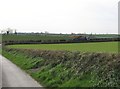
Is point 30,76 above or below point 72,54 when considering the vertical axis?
below

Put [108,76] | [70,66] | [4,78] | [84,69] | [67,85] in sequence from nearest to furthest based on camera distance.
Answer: [108,76] → [67,85] → [84,69] → [70,66] → [4,78]

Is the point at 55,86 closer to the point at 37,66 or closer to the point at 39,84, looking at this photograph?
the point at 39,84

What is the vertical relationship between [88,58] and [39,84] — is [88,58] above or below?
above

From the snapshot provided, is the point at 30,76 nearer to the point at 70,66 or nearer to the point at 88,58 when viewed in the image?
the point at 70,66

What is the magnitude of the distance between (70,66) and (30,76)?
5219mm

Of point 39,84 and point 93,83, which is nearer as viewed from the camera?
point 93,83

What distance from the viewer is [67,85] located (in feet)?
80.5

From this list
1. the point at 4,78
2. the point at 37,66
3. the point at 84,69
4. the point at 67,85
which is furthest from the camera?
the point at 37,66

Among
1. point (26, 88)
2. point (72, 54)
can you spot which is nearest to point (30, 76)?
point (72, 54)

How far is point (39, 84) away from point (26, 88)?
81.2 inches

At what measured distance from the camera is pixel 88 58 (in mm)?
27922

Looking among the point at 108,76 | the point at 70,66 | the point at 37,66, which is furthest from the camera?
the point at 37,66

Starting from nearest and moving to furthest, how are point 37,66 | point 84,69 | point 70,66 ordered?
1. point 84,69
2. point 70,66
3. point 37,66

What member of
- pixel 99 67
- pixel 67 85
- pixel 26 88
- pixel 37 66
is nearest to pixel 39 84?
pixel 26 88
